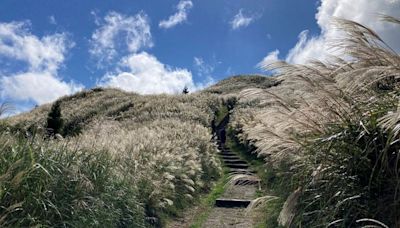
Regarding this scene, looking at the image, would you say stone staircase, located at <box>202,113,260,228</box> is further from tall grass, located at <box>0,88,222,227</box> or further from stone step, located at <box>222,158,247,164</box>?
stone step, located at <box>222,158,247,164</box>

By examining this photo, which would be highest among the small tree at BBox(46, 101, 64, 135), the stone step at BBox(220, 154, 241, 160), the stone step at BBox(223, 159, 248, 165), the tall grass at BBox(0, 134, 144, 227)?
the small tree at BBox(46, 101, 64, 135)

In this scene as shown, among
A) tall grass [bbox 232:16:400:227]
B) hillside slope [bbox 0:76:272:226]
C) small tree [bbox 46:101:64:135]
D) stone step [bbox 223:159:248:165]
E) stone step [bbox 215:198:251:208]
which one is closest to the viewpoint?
tall grass [bbox 232:16:400:227]

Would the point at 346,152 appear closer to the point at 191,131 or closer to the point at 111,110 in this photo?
the point at 191,131

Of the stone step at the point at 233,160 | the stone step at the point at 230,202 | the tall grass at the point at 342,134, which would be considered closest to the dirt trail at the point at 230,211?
the stone step at the point at 230,202

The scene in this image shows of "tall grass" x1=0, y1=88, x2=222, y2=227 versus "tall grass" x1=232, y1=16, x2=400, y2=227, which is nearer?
"tall grass" x1=232, y1=16, x2=400, y2=227

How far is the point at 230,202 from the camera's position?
30.0ft

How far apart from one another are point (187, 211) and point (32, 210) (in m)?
4.92

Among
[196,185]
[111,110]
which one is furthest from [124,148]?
[111,110]

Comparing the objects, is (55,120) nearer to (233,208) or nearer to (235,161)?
(235,161)

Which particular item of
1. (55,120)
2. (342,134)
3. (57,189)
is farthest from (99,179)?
(55,120)

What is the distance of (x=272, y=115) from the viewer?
4543 millimetres

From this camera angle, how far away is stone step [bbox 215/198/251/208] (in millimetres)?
9000

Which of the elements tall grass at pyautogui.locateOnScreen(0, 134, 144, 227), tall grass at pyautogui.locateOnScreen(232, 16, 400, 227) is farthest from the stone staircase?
tall grass at pyautogui.locateOnScreen(0, 134, 144, 227)

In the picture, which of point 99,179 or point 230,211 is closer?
point 99,179
